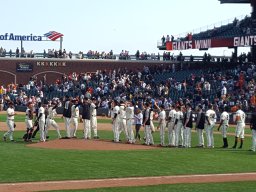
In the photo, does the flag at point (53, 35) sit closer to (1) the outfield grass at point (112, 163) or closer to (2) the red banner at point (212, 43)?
(2) the red banner at point (212, 43)

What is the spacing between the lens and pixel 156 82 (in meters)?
58.8

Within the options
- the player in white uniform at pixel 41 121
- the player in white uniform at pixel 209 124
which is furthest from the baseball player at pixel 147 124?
the player in white uniform at pixel 41 121

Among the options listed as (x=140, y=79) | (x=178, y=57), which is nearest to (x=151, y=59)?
(x=178, y=57)

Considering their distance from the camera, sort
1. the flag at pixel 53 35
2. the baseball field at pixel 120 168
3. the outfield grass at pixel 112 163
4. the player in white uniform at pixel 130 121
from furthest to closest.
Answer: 1. the flag at pixel 53 35
2. the player in white uniform at pixel 130 121
3. the outfield grass at pixel 112 163
4. the baseball field at pixel 120 168

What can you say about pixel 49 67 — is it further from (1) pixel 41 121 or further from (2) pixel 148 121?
(2) pixel 148 121

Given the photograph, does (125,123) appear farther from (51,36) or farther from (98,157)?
(51,36)

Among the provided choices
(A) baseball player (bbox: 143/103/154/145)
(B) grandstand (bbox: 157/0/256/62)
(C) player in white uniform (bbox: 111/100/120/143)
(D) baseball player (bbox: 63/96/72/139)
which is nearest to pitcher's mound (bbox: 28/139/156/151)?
(A) baseball player (bbox: 143/103/154/145)

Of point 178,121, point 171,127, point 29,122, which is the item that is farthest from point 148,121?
point 29,122

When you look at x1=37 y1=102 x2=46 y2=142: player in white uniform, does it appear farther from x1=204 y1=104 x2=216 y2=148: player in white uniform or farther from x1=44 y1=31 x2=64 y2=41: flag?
x1=44 y1=31 x2=64 y2=41: flag

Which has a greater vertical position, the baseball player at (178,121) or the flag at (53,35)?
the flag at (53,35)

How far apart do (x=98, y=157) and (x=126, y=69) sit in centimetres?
4416

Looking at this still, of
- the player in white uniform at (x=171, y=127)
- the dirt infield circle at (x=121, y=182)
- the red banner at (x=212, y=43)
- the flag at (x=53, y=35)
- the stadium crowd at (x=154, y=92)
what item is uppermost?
the flag at (x=53, y=35)

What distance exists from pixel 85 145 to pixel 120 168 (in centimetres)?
733

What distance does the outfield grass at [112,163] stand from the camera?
60.2ft
